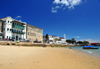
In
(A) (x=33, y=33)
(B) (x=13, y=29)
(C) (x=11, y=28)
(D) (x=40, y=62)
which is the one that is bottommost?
(D) (x=40, y=62)

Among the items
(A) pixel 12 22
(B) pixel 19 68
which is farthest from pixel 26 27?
(B) pixel 19 68

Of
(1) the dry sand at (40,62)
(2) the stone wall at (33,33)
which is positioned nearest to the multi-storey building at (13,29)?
(2) the stone wall at (33,33)

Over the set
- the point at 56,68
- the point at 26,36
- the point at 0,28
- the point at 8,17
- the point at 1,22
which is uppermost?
the point at 8,17

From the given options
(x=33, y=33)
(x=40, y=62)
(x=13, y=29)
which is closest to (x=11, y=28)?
(x=13, y=29)

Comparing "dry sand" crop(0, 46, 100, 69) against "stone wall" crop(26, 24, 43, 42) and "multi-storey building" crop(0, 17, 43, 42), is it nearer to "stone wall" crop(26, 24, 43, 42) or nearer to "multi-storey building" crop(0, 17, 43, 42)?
"multi-storey building" crop(0, 17, 43, 42)

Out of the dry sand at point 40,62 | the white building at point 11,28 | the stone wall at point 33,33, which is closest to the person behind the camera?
the dry sand at point 40,62

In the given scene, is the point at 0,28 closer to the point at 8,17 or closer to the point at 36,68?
the point at 8,17

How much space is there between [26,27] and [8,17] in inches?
444

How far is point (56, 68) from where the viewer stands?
3758 millimetres

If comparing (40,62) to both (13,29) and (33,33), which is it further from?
(33,33)

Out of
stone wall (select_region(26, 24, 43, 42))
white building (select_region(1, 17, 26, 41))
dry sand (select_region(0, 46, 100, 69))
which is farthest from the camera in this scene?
stone wall (select_region(26, 24, 43, 42))

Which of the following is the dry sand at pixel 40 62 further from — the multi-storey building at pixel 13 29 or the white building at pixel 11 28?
the multi-storey building at pixel 13 29

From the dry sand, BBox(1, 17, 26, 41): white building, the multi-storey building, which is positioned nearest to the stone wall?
the multi-storey building

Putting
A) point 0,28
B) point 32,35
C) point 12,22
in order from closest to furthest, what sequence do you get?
point 0,28 < point 12,22 < point 32,35
